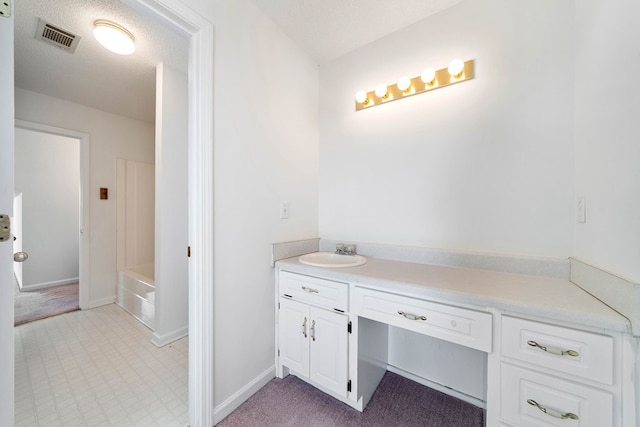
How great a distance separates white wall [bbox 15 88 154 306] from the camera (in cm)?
261

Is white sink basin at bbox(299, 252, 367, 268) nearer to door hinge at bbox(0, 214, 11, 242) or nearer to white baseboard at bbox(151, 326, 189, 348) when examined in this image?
door hinge at bbox(0, 214, 11, 242)

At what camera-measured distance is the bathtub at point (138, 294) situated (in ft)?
7.38

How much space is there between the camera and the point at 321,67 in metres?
2.02

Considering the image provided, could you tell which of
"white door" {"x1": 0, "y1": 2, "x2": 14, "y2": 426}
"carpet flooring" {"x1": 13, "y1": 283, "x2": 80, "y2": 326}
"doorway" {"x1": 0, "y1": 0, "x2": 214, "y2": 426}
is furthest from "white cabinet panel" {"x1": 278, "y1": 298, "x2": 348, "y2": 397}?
"carpet flooring" {"x1": 13, "y1": 283, "x2": 80, "y2": 326}

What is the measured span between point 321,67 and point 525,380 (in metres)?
2.34

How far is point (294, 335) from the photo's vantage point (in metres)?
1.48

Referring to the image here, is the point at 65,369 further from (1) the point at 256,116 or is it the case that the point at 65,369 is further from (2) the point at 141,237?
(1) the point at 256,116

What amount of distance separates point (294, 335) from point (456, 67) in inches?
75.3

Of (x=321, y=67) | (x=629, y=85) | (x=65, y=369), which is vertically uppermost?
(x=321, y=67)

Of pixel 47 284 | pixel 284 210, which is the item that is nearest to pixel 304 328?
pixel 284 210

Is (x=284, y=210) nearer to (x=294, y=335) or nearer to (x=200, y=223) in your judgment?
(x=200, y=223)

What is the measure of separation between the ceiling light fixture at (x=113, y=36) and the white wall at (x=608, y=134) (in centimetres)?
259

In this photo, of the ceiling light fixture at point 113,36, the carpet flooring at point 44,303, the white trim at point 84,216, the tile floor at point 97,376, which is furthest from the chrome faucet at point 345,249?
the carpet flooring at point 44,303

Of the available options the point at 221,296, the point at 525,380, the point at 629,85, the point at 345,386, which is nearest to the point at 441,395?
the point at 345,386
